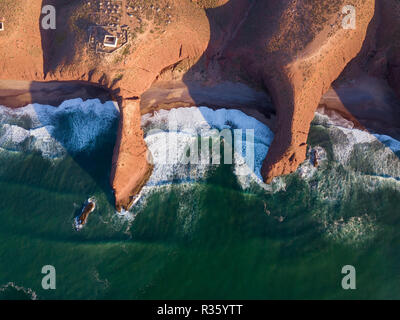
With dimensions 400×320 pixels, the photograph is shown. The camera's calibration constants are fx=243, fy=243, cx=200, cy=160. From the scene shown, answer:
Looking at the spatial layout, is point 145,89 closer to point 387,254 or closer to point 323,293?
point 323,293

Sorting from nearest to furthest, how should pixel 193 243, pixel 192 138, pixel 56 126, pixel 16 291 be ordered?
pixel 16 291 → pixel 193 243 → pixel 192 138 → pixel 56 126

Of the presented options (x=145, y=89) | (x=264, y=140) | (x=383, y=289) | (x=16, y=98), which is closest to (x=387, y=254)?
(x=383, y=289)

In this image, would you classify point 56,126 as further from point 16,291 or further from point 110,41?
point 16,291

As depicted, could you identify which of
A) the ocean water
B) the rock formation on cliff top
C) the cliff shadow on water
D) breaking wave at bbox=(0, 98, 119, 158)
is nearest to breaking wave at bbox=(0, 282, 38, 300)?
the ocean water

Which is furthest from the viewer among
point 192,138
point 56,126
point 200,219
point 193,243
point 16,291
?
point 56,126

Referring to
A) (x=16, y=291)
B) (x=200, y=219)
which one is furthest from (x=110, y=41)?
(x=16, y=291)

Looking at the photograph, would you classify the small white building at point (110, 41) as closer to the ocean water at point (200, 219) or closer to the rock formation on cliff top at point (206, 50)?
the rock formation on cliff top at point (206, 50)

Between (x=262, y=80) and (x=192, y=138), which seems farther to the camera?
(x=192, y=138)
